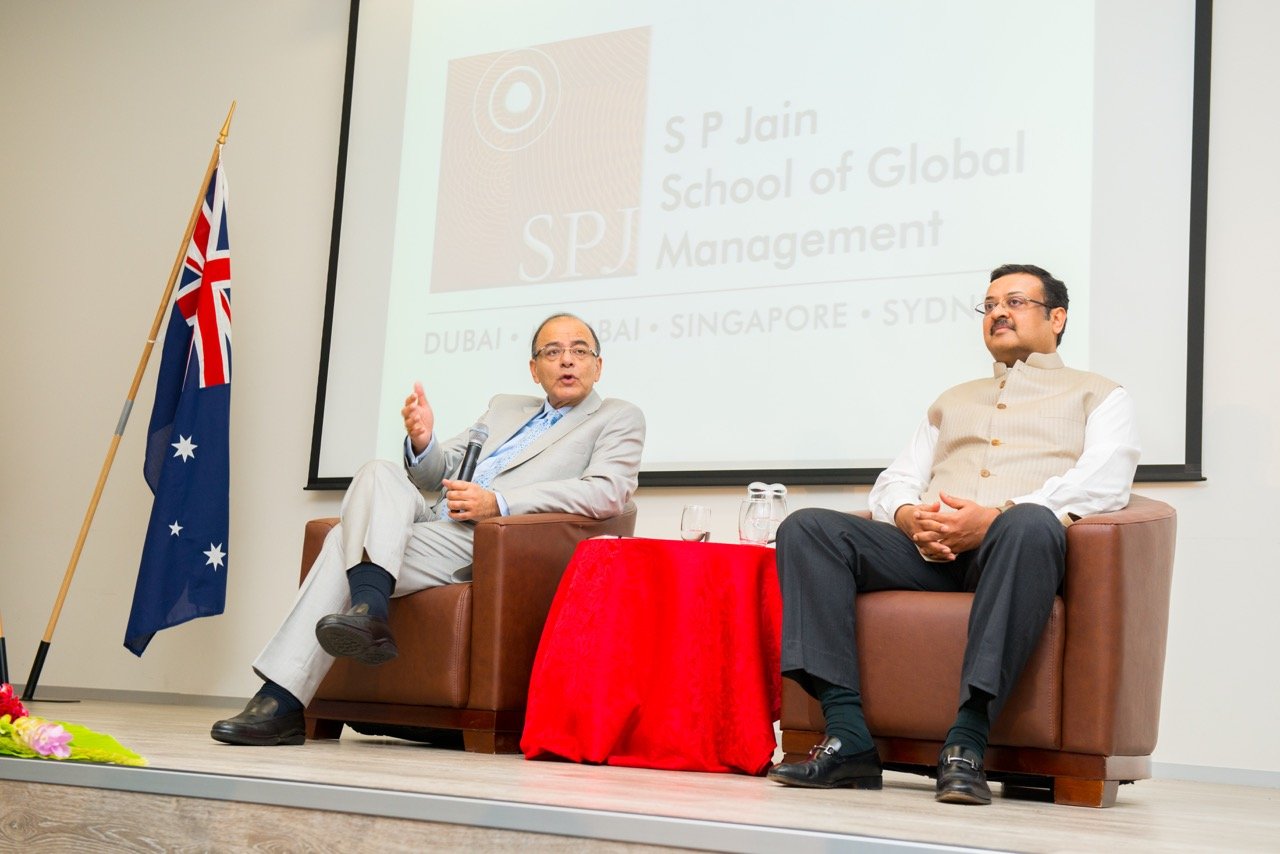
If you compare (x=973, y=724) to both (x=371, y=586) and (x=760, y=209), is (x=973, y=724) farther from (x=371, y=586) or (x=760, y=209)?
(x=760, y=209)

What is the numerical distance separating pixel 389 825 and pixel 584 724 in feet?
3.37

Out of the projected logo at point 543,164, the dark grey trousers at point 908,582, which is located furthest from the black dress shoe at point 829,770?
the projected logo at point 543,164

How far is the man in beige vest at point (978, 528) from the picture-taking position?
89.1 inches

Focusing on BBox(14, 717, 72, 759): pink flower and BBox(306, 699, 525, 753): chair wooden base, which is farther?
BBox(306, 699, 525, 753): chair wooden base

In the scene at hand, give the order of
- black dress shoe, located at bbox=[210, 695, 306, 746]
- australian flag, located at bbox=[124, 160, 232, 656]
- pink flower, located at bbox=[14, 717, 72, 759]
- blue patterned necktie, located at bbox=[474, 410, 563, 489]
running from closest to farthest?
pink flower, located at bbox=[14, 717, 72, 759], black dress shoe, located at bbox=[210, 695, 306, 746], blue patterned necktie, located at bbox=[474, 410, 563, 489], australian flag, located at bbox=[124, 160, 232, 656]

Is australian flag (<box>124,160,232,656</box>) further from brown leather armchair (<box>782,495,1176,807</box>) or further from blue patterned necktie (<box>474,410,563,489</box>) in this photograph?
brown leather armchair (<box>782,495,1176,807</box>)

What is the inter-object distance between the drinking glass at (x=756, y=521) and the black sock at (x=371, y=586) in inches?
31.7

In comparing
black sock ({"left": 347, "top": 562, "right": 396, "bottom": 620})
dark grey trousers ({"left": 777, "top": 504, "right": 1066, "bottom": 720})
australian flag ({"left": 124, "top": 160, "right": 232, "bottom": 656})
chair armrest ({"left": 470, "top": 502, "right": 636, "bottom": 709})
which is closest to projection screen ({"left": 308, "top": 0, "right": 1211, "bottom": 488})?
australian flag ({"left": 124, "top": 160, "right": 232, "bottom": 656})

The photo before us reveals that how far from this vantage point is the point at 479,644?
2.90 meters

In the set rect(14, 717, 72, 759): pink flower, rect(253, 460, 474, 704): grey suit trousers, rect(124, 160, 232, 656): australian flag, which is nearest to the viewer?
rect(14, 717, 72, 759): pink flower

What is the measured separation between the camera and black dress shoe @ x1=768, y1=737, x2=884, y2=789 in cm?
227

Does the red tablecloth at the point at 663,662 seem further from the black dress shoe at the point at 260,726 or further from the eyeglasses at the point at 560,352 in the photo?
the eyeglasses at the point at 560,352

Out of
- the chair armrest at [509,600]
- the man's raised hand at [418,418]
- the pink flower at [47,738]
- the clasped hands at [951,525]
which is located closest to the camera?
the pink flower at [47,738]

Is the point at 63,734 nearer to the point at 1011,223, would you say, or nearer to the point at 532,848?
the point at 532,848
